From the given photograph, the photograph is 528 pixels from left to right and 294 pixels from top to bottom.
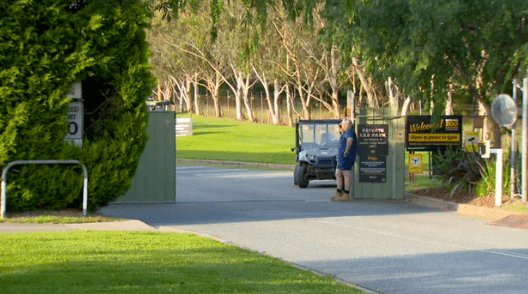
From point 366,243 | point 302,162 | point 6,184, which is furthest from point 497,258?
point 302,162

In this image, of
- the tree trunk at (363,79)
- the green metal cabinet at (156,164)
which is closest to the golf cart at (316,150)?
the green metal cabinet at (156,164)

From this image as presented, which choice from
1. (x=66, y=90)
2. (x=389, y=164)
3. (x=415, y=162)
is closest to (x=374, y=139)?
(x=389, y=164)

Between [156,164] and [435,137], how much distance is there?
6.96 m

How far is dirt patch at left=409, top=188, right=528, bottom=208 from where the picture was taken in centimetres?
1838

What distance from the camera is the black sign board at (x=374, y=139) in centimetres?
2161

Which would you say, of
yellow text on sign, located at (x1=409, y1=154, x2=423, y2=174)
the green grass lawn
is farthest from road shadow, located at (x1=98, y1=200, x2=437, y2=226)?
the green grass lawn

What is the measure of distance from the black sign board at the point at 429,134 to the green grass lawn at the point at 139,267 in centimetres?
1106

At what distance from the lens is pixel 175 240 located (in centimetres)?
1253

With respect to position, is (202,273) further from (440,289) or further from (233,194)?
(233,194)

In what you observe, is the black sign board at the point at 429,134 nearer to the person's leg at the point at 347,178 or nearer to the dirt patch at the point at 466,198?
the dirt patch at the point at 466,198

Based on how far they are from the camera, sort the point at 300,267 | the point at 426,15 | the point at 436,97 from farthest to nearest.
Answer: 1. the point at 436,97
2. the point at 426,15
3. the point at 300,267

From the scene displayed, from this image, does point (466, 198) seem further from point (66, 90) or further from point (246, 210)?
point (66, 90)

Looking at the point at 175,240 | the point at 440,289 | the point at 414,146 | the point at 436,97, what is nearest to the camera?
the point at 440,289

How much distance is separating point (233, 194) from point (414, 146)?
15.2 ft
